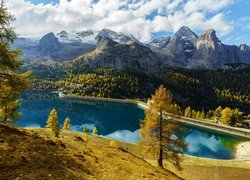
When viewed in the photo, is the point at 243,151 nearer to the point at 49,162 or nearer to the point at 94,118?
the point at 94,118

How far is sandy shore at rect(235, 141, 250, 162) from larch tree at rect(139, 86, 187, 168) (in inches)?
2417

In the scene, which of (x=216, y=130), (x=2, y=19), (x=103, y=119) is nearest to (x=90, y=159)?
(x=2, y=19)

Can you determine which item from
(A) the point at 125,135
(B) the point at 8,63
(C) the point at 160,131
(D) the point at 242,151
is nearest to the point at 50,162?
(B) the point at 8,63

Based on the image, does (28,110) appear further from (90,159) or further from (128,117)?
(90,159)

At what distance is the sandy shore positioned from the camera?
92.9m

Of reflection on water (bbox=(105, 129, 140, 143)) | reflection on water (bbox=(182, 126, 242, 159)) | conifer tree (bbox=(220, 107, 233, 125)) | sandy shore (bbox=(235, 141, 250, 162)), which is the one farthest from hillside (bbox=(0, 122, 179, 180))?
conifer tree (bbox=(220, 107, 233, 125))

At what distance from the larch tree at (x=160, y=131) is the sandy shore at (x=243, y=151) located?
61402mm

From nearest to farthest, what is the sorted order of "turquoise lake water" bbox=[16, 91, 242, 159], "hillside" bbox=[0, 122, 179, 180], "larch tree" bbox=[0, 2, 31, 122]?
"hillside" bbox=[0, 122, 179, 180]
"larch tree" bbox=[0, 2, 31, 122]
"turquoise lake water" bbox=[16, 91, 242, 159]

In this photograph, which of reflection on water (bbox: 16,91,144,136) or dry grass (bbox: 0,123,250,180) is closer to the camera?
dry grass (bbox: 0,123,250,180)

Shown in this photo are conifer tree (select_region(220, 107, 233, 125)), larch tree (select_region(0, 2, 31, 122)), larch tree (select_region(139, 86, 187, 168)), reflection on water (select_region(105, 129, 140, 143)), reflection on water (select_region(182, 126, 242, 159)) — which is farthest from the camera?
conifer tree (select_region(220, 107, 233, 125))

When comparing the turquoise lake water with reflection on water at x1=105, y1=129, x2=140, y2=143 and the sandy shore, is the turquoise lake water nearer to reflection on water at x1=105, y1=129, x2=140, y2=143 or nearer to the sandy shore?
reflection on water at x1=105, y1=129, x2=140, y2=143

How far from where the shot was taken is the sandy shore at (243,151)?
92875 mm

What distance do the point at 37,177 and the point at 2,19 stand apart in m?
14.0

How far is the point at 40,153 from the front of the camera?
20828 mm
